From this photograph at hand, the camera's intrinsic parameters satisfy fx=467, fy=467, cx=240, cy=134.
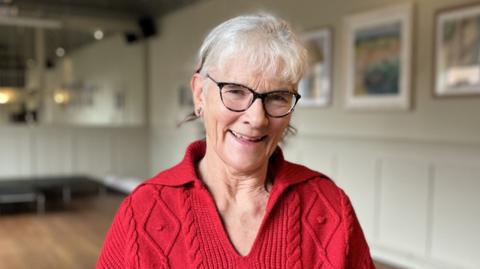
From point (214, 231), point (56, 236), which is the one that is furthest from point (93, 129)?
point (214, 231)

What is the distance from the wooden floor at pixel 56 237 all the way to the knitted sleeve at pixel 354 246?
9.16 ft

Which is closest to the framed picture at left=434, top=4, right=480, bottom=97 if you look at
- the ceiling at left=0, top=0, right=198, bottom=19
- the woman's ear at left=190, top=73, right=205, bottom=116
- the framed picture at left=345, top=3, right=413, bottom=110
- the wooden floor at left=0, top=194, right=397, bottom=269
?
the framed picture at left=345, top=3, right=413, bottom=110

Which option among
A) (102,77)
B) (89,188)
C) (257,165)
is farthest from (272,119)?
(102,77)

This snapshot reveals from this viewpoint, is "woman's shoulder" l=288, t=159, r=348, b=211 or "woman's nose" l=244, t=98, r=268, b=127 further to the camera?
"woman's shoulder" l=288, t=159, r=348, b=211

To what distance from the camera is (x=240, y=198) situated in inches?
46.9

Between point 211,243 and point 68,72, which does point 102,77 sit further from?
point 211,243

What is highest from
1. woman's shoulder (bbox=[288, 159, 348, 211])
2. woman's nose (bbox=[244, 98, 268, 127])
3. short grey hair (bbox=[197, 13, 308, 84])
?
short grey hair (bbox=[197, 13, 308, 84])

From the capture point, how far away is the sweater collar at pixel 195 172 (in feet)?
3.74

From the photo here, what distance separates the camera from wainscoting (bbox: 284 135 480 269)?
3.41 meters

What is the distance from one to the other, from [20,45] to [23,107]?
914 millimetres

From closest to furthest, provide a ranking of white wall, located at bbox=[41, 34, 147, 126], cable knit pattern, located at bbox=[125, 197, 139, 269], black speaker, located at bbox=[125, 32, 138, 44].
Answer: cable knit pattern, located at bbox=[125, 197, 139, 269] → white wall, located at bbox=[41, 34, 147, 126] → black speaker, located at bbox=[125, 32, 138, 44]

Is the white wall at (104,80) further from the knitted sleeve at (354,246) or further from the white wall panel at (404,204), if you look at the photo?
the knitted sleeve at (354,246)

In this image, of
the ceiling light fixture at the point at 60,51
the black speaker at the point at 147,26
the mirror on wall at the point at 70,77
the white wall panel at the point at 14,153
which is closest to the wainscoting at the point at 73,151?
the white wall panel at the point at 14,153

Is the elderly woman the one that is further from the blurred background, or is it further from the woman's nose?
the blurred background
